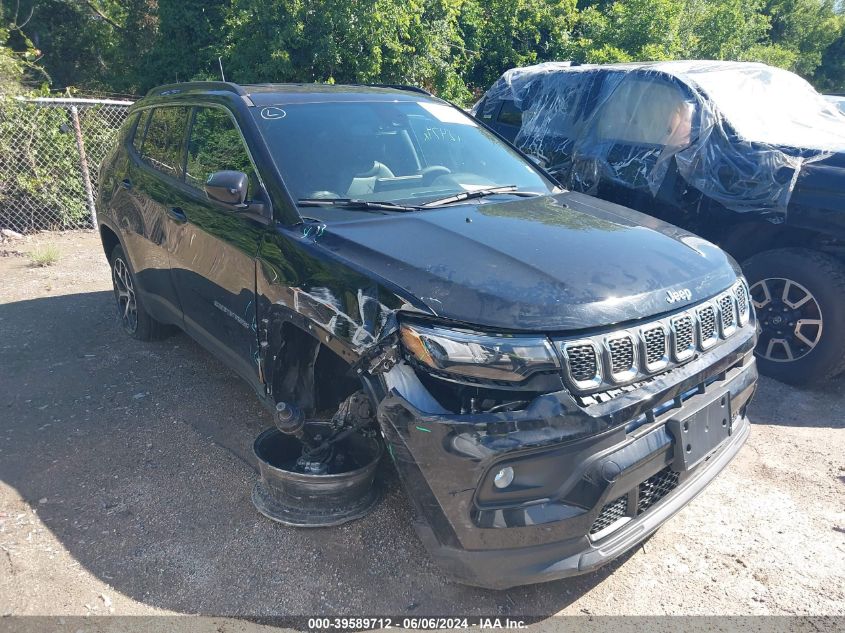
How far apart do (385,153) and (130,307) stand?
2761 millimetres

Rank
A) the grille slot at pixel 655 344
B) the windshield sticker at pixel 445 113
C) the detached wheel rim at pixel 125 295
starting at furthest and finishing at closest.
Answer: the detached wheel rim at pixel 125 295 → the windshield sticker at pixel 445 113 → the grille slot at pixel 655 344

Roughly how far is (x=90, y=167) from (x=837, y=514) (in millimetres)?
9154

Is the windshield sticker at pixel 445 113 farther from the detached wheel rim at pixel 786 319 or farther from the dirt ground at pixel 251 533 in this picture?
the detached wheel rim at pixel 786 319

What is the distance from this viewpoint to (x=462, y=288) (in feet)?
7.83

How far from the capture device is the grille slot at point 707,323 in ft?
8.77

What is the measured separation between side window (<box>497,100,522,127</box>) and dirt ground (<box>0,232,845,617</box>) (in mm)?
3553

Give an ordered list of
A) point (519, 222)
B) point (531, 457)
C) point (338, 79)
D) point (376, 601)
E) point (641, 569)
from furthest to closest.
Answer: point (338, 79)
point (519, 222)
point (641, 569)
point (376, 601)
point (531, 457)

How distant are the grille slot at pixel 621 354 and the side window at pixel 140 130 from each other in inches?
148

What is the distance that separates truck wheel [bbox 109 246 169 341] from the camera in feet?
16.4

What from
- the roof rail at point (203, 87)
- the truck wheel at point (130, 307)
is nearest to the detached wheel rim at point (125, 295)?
the truck wheel at point (130, 307)

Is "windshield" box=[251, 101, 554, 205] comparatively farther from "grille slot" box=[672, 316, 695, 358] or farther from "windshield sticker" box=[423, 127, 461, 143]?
"grille slot" box=[672, 316, 695, 358]

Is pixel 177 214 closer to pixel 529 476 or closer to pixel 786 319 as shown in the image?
pixel 529 476

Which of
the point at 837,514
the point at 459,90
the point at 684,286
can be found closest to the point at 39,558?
the point at 684,286

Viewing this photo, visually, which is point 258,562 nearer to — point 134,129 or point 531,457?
point 531,457
